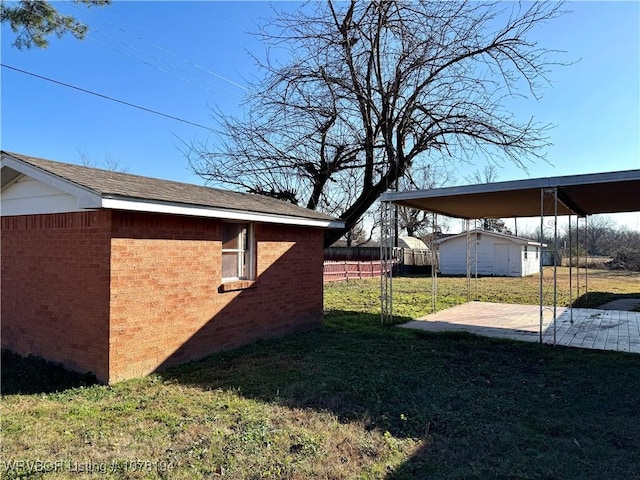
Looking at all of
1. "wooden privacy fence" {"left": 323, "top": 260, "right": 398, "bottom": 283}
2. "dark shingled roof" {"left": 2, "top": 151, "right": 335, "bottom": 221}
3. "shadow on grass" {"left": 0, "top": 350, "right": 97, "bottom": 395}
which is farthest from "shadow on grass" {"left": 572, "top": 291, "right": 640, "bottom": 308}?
"shadow on grass" {"left": 0, "top": 350, "right": 97, "bottom": 395}

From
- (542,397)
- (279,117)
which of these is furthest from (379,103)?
(542,397)

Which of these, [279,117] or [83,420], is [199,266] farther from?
[279,117]

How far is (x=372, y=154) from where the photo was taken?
10320 mm

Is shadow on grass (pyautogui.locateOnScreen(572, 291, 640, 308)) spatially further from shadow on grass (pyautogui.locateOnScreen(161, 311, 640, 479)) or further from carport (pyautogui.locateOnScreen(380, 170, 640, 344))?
shadow on grass (pyautogui.locateOnScreen(161, 311, 640, 479))

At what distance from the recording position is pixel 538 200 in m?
10.0

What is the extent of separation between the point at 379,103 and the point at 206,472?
9.26 meters

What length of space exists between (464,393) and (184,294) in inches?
166

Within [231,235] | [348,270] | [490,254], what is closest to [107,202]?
[231,235]

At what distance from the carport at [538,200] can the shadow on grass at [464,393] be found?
1.58 metres

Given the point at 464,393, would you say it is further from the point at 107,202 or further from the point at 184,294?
the point at 107,202

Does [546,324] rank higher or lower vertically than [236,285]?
lower

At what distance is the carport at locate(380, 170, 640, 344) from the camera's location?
24.3ft

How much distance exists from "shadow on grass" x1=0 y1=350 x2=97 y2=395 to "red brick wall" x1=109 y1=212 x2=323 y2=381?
24.8 inches

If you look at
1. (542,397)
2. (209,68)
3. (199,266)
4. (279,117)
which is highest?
(209,68)
